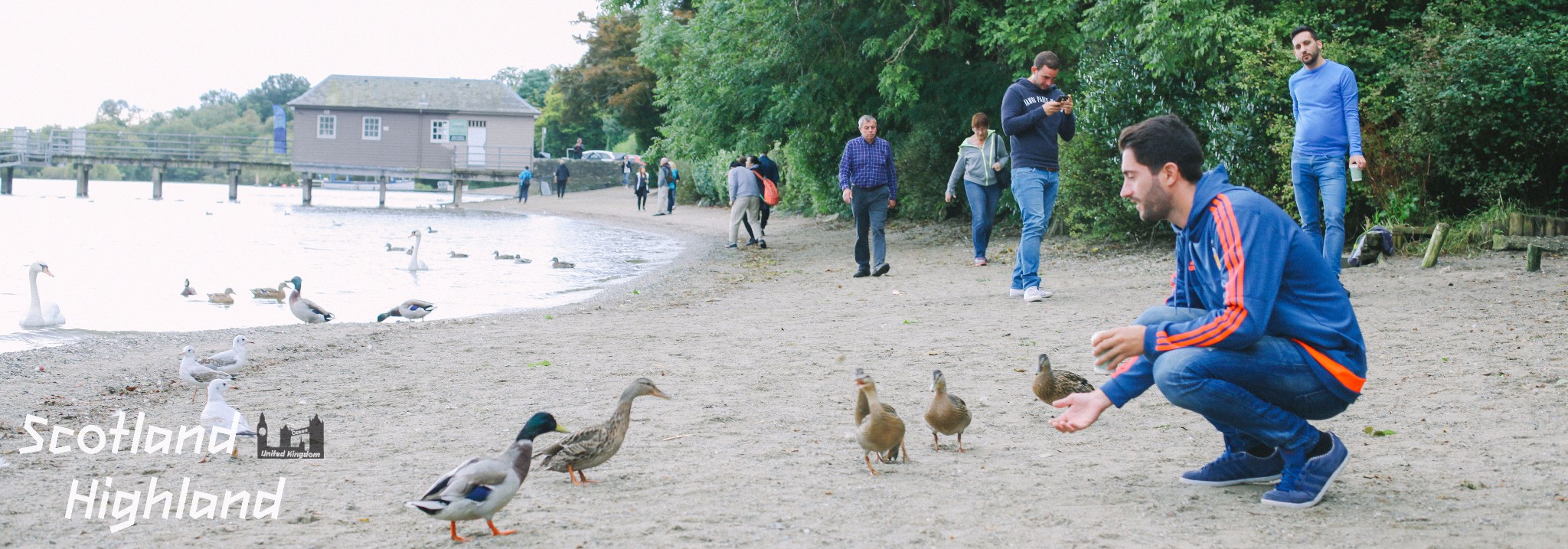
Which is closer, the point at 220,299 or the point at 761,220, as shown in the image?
the point at 220,299

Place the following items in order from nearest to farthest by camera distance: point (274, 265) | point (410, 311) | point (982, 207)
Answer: point (410, 311) → point (982, 207) → point (274, 265)

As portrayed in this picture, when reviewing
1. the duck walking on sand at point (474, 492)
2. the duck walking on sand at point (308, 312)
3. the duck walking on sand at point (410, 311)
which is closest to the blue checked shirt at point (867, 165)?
the duck walking on sand at point (410, 311)

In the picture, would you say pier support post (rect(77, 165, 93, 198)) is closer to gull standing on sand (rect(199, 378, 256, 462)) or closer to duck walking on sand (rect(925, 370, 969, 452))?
gull standing on sand (rect(199, 378, 256, 462))

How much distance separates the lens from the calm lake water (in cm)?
1356

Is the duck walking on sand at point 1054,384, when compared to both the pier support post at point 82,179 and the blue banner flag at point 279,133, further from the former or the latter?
the blue banner flag at point 279,133

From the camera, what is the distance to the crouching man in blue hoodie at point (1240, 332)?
3.73 m

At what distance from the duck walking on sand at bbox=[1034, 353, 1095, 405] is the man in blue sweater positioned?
3.68m

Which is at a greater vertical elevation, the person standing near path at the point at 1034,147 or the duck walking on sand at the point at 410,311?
the person standing near path at the point at 1034,147

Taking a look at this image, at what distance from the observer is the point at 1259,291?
145 inches

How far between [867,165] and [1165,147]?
381 inches

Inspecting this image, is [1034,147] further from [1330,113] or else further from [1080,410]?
[1080,410]

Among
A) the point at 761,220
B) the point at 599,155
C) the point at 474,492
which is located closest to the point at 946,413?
the point at 474,492

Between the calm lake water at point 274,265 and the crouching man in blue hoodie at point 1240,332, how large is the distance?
30.9 feet

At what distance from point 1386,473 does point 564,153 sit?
90753 millimetres
